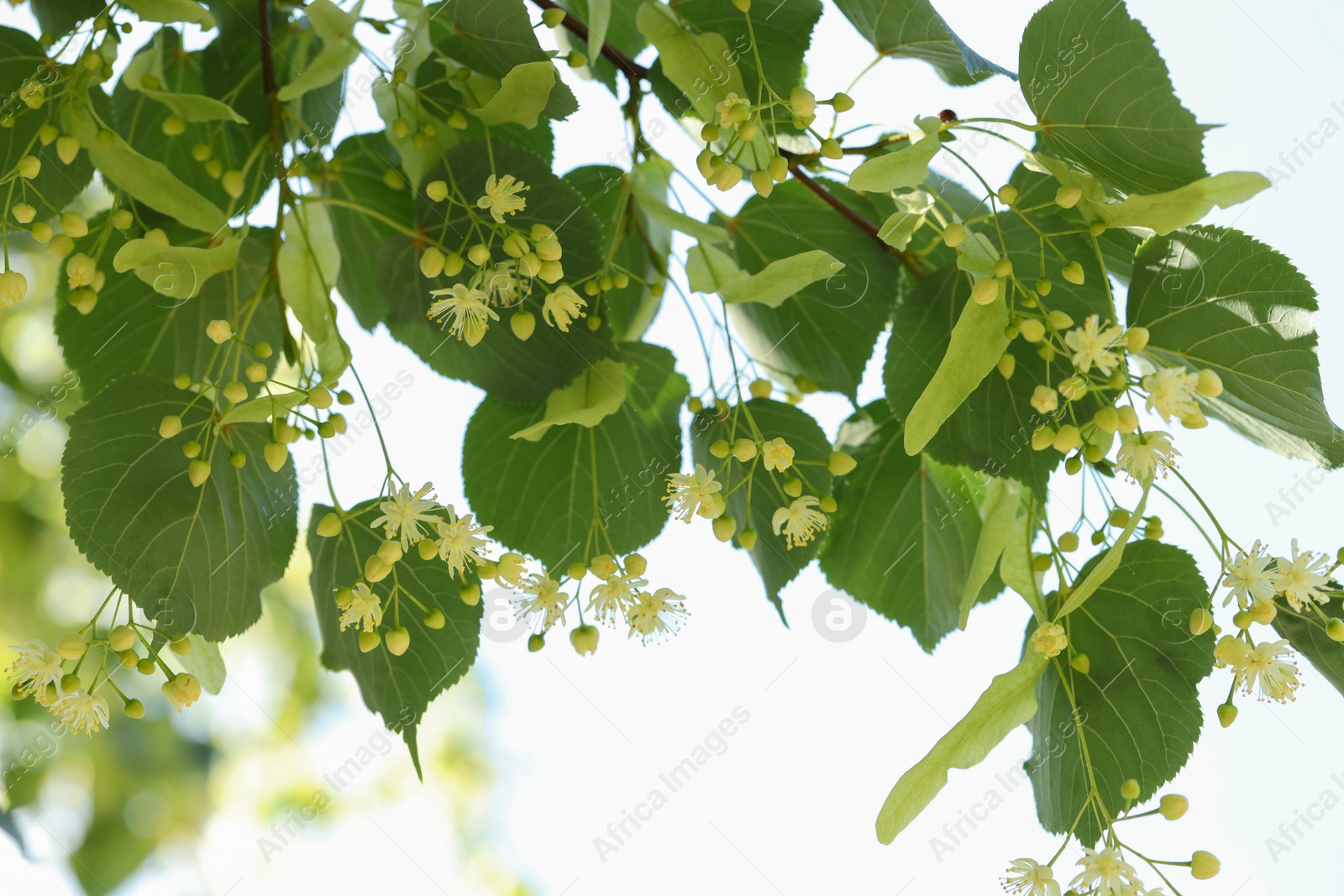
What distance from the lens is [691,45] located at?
0.42 metres

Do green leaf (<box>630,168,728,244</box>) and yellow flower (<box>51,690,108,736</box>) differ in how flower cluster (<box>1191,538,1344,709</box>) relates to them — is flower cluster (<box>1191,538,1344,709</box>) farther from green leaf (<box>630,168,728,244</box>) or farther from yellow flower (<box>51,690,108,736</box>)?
yellow flower (<box>51,690,108,736</box>)

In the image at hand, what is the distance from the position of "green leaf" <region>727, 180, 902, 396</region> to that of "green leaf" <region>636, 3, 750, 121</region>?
0.09 metres

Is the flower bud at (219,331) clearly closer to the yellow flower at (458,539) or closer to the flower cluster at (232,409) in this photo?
the flower cluster at (232,409)

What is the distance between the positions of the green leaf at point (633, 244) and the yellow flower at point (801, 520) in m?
0.14

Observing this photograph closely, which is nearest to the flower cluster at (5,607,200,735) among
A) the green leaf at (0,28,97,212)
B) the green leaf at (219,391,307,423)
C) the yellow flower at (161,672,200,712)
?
the yellow flower at (161,672,200,712)

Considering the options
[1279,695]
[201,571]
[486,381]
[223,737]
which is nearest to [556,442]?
[486,381]

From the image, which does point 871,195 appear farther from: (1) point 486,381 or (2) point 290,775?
(2) point 290,775

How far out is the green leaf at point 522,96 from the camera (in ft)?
1.28

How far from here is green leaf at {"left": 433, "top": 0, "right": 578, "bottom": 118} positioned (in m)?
0.41

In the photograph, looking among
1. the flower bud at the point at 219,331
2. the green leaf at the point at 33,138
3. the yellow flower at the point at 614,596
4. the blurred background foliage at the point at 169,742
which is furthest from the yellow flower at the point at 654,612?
the blurred background foliage at the point at 169,742

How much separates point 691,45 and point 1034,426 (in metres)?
0.22

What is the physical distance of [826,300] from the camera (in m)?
0.51

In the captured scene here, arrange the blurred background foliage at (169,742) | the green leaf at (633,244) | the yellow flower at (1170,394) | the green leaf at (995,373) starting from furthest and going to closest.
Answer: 1. the blurred background foliage at (169,742)
2. the green leaf at (633,244)
3. the green leaf at (995,373)
4. the yellow flower at (1170,394)

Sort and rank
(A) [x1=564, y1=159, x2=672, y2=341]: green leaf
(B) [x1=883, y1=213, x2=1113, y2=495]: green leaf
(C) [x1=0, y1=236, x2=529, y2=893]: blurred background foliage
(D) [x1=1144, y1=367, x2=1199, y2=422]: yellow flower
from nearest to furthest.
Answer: (D) [x1=1144, y1=367, x2=1199, y2=422]: yellow flower → (B) [x1=883, y1=213, x2=1113, y2=495]: green leaf → (A) [x1=564, y1=159, x2=672, y2=341]: green leaf → (C) [x1=0, y1=236, x2=529, y2=893]: blurred background foliage
